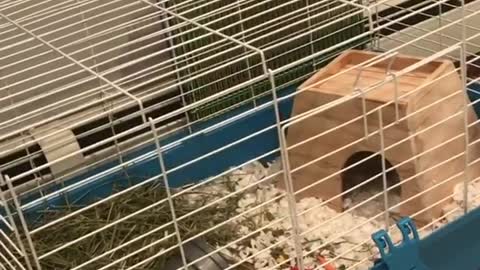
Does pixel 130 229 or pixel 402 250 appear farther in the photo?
pixel 130 229

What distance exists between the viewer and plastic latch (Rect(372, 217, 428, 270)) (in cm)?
110

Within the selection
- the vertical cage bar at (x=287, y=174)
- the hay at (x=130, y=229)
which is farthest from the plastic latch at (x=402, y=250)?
the hay at (x=130, y=229)

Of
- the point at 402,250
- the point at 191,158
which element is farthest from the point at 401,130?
the point at 191,158

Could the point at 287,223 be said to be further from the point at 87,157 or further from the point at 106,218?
the point at 87,157

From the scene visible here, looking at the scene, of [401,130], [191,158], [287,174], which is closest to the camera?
[287,174]

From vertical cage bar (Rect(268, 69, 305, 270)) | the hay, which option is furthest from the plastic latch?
the hay

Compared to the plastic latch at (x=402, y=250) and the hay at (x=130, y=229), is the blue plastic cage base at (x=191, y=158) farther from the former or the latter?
the plastic latch at (x=402, y=250)

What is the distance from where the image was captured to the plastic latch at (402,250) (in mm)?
1098

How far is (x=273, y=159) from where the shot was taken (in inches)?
63.7

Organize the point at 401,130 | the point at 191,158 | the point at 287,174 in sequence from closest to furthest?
1. the point at 287,174
2. the point at 401,130
3. the point at 191,158

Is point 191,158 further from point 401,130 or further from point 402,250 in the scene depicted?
point 402,250

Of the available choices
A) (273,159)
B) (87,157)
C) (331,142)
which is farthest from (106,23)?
(331,142)

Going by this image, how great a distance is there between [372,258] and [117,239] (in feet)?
1.31

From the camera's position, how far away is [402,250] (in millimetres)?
1119
